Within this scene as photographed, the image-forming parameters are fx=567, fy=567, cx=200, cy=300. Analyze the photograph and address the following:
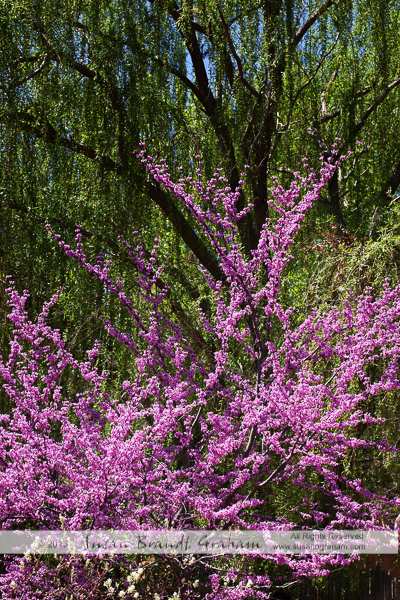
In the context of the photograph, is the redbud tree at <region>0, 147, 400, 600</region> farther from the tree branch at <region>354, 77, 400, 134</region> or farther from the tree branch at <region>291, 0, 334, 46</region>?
the tree branch at <region>291, 0, 334, 46</region>

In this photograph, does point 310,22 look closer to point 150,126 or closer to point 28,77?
point 150,126

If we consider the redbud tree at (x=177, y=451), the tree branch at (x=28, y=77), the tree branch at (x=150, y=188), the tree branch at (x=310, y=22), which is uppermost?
the tree branch at (x=310, y=22)

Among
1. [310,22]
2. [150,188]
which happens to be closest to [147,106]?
[150,188]

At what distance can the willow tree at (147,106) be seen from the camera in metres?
3.51

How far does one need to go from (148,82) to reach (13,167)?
106cm

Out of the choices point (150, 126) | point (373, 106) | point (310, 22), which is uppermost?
point (310, 22)

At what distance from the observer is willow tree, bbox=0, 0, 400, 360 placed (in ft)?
11.5

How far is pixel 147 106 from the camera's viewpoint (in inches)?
147

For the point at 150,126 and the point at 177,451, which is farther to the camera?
the point at 150,126

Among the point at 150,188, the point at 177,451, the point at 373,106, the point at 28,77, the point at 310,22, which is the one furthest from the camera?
the point at 310,22

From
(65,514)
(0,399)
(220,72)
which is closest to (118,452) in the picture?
(65,514)

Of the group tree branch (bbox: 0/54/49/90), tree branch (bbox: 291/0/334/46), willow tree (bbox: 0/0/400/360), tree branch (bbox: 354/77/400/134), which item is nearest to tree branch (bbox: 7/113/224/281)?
willow tree (bbox: 0/0/400/360)

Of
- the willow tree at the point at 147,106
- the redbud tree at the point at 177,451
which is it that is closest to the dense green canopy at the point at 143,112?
the willow tree at the point at 147,106

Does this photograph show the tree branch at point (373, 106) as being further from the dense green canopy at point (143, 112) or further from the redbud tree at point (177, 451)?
the redbud tree at point (177, 451)
